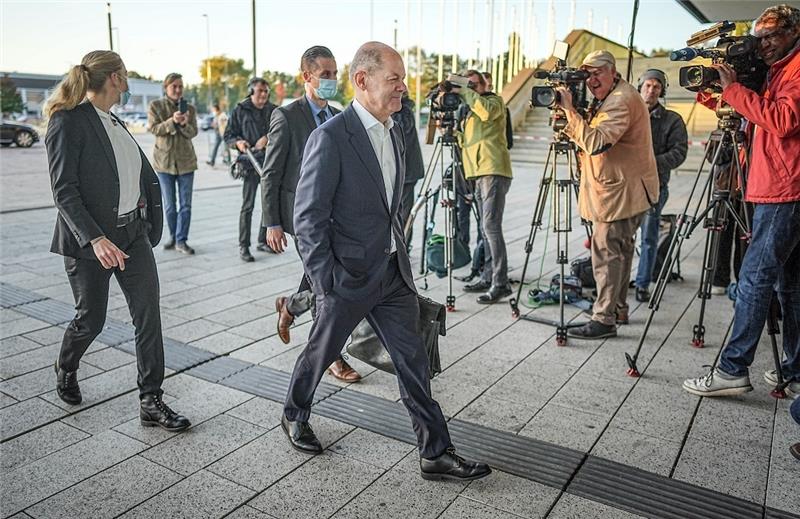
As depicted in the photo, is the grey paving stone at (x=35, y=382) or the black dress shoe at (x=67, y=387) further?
the grey paving stone at (x=35, y=382)

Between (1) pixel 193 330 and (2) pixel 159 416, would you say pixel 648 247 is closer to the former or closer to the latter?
(1) pixel 193 330

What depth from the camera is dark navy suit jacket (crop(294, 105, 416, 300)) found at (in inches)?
112

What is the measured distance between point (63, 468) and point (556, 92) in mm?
3568

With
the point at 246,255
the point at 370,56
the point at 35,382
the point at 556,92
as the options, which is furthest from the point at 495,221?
the point at 35,382

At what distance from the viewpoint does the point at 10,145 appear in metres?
25.1

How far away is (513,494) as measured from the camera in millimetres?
2943

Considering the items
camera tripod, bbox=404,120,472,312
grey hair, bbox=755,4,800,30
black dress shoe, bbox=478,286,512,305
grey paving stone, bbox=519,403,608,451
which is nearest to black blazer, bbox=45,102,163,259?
grey paving stone, bbox=519,403,608,451

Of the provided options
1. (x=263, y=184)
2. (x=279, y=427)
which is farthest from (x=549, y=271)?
(x=279, y=427)

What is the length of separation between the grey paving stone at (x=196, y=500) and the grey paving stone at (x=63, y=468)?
43 cm

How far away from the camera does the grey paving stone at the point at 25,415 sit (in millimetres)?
3457

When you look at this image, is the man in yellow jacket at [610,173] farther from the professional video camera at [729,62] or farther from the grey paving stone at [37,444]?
the grey paving stone at [37,444]

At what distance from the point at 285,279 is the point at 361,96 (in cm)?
398

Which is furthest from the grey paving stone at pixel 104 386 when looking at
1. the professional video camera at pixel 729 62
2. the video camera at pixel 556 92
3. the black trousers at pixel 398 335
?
the professional video camera at pixel 729 62

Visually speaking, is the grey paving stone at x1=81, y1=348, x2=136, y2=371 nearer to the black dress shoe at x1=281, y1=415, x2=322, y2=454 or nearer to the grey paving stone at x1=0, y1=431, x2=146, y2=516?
the grey paving stone at x1=0, y1=431, x2=146, y2=516
